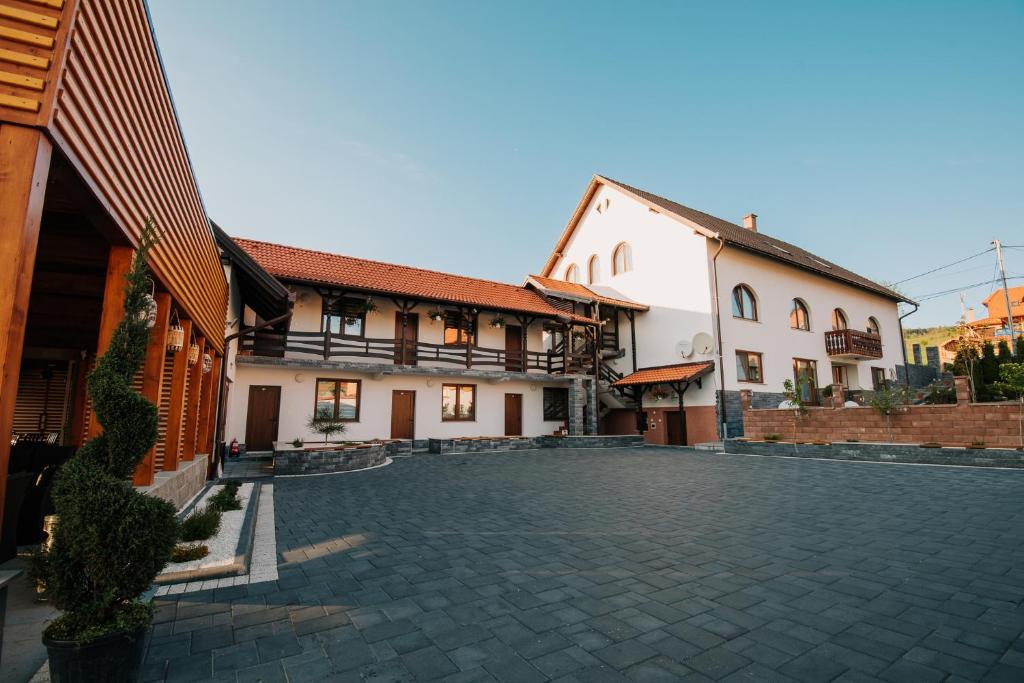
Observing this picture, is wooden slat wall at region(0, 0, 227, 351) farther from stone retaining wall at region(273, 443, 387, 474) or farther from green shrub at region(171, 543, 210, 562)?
stone retaining wall at region(273, 443, 387, 474)

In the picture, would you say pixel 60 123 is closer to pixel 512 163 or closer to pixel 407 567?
pixel 407 567

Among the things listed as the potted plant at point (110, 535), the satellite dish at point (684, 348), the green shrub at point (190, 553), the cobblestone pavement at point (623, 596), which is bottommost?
the cobblestone pavement at point (623, 596)

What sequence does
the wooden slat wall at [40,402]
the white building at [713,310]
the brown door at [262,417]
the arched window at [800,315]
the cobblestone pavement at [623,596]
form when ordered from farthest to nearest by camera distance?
the arched window at [800,315], the white building at [713,310], the brown door at [262,417], the wooden slat wall at [40,402], the cobblestone pavement at [623,596]

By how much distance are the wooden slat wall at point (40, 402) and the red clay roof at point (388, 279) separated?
542cm

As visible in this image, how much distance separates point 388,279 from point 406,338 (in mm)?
2268

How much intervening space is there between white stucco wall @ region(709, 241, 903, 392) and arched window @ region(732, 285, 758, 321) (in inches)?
8.2

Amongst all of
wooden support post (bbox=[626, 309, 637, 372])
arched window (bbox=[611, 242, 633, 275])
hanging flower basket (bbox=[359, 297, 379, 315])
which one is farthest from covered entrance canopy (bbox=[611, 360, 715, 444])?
hanging flower basket (bbox=[359, 297, 379, 315])

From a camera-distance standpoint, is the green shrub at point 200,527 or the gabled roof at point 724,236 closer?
the green shrub at point 200,527

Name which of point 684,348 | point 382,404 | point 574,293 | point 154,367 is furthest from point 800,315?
point 154,367

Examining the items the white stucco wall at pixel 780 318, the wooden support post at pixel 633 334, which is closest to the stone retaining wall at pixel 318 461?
the wooden support post at pixel 633 334

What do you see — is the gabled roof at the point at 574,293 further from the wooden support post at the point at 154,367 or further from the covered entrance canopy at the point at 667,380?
the wooden support post at the point at 154,367

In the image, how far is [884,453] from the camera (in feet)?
39.5

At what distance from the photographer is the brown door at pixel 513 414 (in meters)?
18.3

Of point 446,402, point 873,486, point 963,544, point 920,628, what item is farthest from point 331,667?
point 446,402
